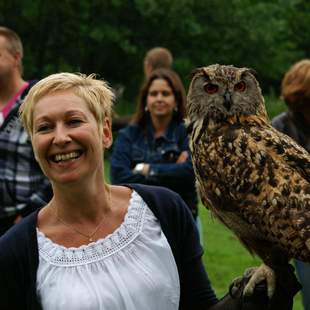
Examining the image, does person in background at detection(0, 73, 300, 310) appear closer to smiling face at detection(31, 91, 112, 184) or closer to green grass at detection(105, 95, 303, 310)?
smiling face at detection(31, 91, 112, 184)

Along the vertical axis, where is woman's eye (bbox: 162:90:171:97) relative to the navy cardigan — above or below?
above

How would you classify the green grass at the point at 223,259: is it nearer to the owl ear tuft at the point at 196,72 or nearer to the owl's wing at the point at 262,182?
the owl ear tuft at the point at 196,72

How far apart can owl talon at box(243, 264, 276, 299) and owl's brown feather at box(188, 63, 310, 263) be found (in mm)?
67

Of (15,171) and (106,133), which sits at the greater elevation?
(106,133)

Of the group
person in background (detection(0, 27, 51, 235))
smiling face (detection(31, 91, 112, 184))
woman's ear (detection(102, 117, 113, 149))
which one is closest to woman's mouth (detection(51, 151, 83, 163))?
smiling face (detection(31, 91, 112, 184))

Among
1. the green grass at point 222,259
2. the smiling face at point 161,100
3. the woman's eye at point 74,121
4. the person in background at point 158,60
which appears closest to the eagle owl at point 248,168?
the woman's eye at point 74,121

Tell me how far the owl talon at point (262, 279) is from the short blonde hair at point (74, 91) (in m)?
0.86

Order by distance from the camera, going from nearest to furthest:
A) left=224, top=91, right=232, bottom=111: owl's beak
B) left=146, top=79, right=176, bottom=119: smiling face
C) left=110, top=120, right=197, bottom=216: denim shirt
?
left=224, top=91, right=232, bottom=111: owl's beak < left=110, top=120, right=197, bottom=216: denim shirt < left=146, top=79, right=176, bottom=119: smiling face

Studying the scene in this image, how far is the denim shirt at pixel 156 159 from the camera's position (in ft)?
14.3

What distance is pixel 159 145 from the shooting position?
14.9 ft

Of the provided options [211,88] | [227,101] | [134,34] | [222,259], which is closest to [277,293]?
[227,101]

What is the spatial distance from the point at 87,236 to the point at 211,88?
995 millimetres

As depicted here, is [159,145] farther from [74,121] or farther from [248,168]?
[74,121]

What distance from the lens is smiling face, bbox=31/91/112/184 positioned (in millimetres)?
2223
